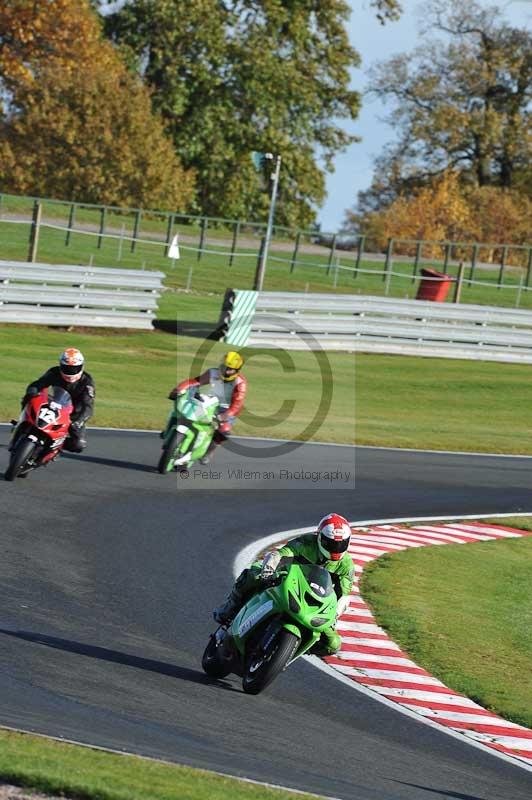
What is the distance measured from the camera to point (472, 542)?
17.4 meters

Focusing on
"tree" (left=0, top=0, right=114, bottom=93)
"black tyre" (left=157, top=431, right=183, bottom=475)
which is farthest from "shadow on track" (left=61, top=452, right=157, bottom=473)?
"tree" (left=0, top=0, right=114, bottom=93)

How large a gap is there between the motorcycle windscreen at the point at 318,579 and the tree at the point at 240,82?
52.3 meters

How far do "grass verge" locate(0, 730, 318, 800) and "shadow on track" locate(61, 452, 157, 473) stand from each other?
10.9 m

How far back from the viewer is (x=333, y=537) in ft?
33.2

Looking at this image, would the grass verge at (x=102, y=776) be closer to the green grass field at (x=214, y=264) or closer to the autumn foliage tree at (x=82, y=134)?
the green grass field at (x=214, y=264)

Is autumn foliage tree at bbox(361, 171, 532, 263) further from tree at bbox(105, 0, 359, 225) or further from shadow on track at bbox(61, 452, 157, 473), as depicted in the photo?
shadow on track at bbox(61, 452, 157, 473)

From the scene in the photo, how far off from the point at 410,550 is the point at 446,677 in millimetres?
5190

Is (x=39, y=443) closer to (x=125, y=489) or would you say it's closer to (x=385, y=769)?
(x=125, y=489)

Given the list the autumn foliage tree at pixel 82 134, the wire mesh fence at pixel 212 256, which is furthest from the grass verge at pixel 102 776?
the autumn foliage tree at pixel 82 134

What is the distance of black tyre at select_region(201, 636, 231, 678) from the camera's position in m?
10.1

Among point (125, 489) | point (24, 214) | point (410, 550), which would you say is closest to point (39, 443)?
point (125, 489)

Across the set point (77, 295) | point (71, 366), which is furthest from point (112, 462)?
point (77, 295)

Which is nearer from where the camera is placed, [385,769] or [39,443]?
[385,769]

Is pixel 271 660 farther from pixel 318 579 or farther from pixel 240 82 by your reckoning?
pixel 240 82
